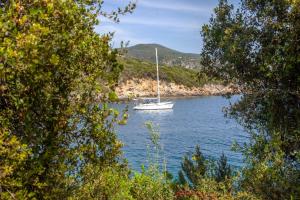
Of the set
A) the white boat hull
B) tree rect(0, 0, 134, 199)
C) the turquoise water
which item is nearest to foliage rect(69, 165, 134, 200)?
tree rect(0, 0, 134, 199)

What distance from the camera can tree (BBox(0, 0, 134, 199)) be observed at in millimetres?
5418

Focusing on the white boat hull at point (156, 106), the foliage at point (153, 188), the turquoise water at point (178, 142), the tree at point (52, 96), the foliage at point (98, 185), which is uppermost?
the tree at point (52, 96)

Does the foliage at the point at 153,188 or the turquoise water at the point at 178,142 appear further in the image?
the turquoise water at the point at 178,142

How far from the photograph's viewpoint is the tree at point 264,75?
33.1ft

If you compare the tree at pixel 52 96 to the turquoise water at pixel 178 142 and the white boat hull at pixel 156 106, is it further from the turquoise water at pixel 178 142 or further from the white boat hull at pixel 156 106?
the white boat hull at pixel 156 106

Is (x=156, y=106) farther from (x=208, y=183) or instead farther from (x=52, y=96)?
(x=52, y=96)

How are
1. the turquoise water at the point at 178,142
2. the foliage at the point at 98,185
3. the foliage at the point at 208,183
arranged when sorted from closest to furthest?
the foliage at the point at 98,185
the foliage at the point at 208,183
the turquoise water at the point at 178,142

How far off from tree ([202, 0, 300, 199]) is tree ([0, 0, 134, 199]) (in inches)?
183

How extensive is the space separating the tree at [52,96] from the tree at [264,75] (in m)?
4.64

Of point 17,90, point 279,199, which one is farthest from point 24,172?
point 279,199

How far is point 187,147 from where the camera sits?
188ft

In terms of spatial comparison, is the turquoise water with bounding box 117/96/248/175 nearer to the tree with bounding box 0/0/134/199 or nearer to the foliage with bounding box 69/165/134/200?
the foliage with bounding box 69/165/134/200

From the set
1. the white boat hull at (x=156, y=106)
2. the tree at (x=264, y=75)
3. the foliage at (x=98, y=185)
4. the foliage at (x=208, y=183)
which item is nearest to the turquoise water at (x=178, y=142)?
the foliage at (x=208, y=183)

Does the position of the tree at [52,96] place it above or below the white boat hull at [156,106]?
above
